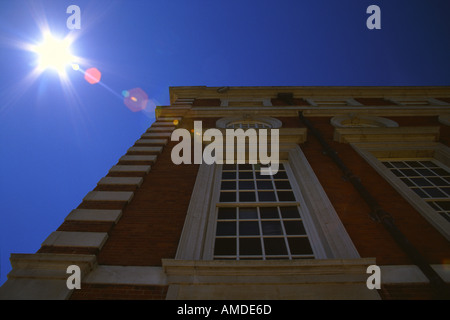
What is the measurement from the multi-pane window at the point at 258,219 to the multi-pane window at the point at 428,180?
3538 millimetres

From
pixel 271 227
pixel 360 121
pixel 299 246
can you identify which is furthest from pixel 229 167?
pixel 360 121

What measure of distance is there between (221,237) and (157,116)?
8.23 metres

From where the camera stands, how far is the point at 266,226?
5996mm

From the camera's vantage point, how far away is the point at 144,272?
14.6 feet

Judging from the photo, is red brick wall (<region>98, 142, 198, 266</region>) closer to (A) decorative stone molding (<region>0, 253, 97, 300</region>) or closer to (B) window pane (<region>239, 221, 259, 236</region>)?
(A) decorative stone molding (<region>0, 253, 97, 300</region>)

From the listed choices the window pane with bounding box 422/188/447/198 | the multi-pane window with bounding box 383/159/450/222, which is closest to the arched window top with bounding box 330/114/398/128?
the multi-pane window with bounding box 383/159/450/222

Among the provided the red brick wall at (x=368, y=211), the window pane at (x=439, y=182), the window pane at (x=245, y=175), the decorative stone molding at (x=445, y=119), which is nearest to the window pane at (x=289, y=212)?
the red brick wall at (x=368, y=211)

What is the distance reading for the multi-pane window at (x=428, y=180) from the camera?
22.7 ft

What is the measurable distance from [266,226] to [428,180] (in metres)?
5.52

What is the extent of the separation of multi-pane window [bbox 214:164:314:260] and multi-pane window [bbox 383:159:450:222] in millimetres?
3538

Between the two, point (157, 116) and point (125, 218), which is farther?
point (157, 116)

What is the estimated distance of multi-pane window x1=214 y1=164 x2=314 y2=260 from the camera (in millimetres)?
5324
